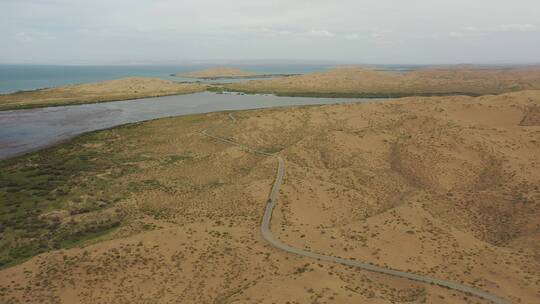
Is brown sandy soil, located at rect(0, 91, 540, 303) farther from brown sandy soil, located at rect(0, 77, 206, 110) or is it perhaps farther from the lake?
brown sandy soil, located at rect(0, 77, 206, 110)

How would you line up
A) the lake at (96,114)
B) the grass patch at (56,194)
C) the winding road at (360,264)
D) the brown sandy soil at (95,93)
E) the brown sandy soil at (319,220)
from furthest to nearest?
the brown sandy soil at (95,93), the lake at (96,114), the grass patch at (56,194), the brown sandy soil at (319,220), the winding road at (360,264)

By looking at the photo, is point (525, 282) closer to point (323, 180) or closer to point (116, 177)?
point (323, 180)

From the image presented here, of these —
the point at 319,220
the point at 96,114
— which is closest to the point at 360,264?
the point at 319,220

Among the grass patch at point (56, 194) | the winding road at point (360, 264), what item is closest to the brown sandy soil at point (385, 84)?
the grass patch at point (56, 194)

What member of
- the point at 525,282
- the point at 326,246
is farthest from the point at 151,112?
the point at 525,282

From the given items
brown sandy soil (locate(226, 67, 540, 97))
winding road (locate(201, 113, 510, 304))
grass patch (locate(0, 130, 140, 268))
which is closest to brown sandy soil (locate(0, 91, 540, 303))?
winding road (locate(201, 113, 510, 304))

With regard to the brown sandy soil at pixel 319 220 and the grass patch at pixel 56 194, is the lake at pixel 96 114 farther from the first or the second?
the brown sandy soil at pixel 319 220
